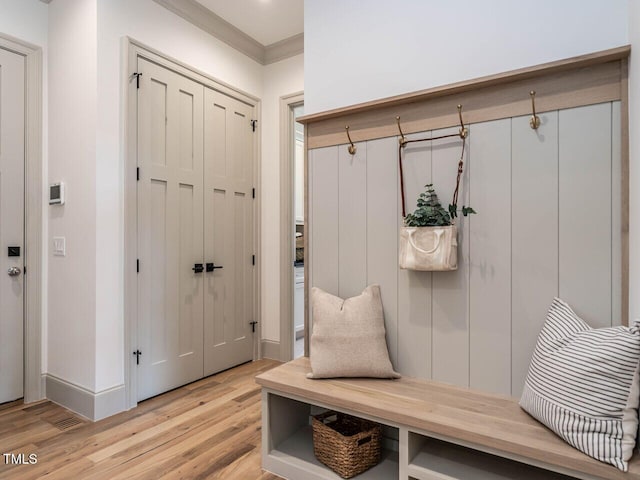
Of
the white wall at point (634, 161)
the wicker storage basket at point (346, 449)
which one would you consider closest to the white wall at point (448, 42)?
the white wall at point (634, 161)

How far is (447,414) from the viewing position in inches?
55.6

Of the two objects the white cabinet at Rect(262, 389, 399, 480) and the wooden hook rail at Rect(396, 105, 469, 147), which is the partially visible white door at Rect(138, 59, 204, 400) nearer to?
the white cabinet at Rect(262, 389, 399, 480)

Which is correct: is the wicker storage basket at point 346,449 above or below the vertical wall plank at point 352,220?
below

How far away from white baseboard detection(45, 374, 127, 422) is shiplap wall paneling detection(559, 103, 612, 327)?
2.46 m

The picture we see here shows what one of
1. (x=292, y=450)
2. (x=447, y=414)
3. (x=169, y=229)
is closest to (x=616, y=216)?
(x=447, y=414)

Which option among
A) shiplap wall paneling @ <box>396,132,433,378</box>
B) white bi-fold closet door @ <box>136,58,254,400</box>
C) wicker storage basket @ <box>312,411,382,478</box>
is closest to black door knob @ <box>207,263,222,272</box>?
white bi-fold closet door @ <box>136,58,254,400</box>

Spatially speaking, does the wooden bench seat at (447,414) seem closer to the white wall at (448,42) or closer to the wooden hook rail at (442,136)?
the white wall at (448,42)

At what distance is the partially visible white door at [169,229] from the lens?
2602 millimetres

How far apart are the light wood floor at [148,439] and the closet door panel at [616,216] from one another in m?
1.55

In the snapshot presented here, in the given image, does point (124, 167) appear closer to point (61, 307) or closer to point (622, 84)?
point (61, 307)

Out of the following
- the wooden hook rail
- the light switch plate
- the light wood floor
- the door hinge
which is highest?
the door hinge

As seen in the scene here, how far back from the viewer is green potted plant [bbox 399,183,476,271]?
5.24 ft

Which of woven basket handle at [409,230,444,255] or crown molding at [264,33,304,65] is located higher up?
crown molding at [264,33,304,65]

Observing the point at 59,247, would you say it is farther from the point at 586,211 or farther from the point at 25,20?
the point at 586,211
